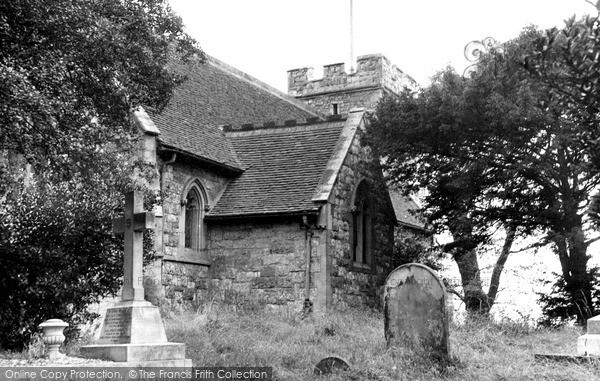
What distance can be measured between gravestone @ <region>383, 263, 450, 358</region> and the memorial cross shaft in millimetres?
3744

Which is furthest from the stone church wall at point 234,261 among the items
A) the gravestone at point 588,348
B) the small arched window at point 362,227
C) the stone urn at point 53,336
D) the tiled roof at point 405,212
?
the gravestone at point 588,348

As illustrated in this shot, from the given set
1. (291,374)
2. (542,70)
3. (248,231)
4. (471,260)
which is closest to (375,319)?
(248,231)

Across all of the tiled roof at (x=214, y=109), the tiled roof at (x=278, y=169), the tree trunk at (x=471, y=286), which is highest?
the tiled roof at (x=214, y=109)

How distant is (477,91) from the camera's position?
749 inches

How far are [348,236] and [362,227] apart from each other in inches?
52.9

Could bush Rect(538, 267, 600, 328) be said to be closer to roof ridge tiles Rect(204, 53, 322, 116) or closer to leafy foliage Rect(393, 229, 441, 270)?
leafy foliage Rect(393, 229, 441, 270)

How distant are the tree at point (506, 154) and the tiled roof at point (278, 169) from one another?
1892 mm

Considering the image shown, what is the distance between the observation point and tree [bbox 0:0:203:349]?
11281 millimetres

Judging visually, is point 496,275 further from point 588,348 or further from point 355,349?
point 588,348

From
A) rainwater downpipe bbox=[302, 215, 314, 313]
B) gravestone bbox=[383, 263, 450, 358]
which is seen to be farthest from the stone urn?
rainwater downpipe bbox=[302, 215, 314, 313]

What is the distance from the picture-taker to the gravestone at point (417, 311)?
1227 centimetres

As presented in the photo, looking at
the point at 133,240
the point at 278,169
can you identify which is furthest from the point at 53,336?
the point at 278,169

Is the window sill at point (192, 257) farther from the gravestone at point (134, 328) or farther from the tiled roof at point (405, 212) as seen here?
the gravestone at point (134, 328)

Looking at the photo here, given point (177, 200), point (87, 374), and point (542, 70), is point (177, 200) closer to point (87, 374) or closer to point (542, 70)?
point (87, 374)
